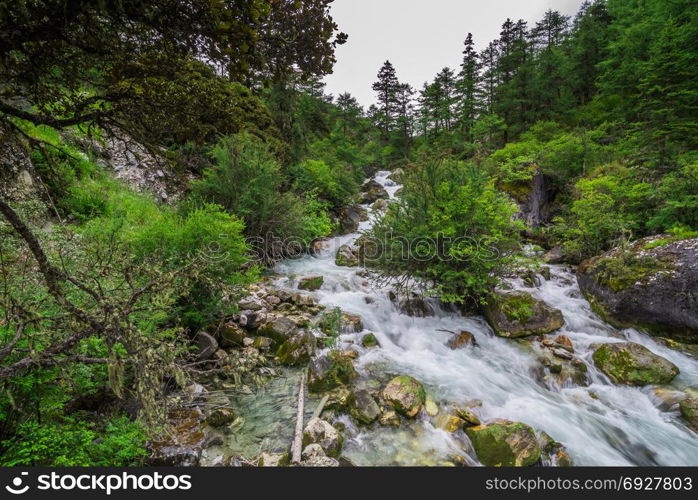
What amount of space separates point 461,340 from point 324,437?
455cm

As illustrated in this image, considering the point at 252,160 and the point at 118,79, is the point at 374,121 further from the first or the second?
the point at 118,79

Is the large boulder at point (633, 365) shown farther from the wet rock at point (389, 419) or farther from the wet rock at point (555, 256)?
the wet rock at point (555, 256)

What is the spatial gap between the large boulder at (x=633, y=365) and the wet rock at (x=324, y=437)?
570cm

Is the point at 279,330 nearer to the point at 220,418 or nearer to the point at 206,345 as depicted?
the point at 206,345

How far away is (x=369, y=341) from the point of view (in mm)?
7215

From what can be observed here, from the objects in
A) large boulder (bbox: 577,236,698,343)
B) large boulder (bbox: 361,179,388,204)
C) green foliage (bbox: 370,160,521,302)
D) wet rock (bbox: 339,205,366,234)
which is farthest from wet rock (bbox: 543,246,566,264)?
large boulder (bbox: 361,179,388,204)

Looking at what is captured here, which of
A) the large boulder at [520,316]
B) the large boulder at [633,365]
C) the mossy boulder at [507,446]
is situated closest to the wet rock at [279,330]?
the mossy boulder at [507,446]

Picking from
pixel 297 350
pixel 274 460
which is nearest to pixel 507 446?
pixel 274 460

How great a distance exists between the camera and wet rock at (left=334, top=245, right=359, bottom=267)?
12.5 meters

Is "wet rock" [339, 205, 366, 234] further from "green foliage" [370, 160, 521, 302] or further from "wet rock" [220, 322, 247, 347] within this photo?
"wet rock" [220, 322, 247, 347]

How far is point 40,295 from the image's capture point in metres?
3.48

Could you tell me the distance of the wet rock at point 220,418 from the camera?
4445mm

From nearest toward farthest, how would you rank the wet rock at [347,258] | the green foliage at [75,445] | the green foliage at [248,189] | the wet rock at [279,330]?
the green foliage at [75,445]
the wet rock at [279,330]
the green foliage at [248,189]
the wet rock at [347,258]

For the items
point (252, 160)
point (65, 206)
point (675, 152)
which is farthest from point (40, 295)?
point (675, 152)
